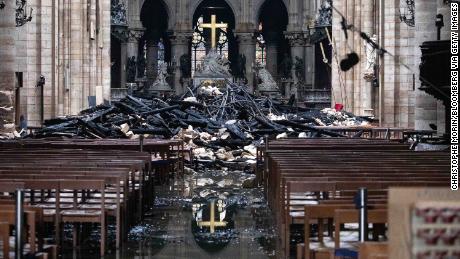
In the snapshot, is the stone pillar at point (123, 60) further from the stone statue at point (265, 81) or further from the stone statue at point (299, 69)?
the stone statue at point (299, 69)

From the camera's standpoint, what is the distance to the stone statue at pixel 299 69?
6769 cm

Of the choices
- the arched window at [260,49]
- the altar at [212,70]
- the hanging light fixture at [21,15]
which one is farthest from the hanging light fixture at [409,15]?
the arched window at [260,49]

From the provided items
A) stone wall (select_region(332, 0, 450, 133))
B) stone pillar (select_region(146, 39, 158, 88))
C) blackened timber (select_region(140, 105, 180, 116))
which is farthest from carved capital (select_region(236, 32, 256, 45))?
blackened timber (select_region(140, 105, 180, 116))

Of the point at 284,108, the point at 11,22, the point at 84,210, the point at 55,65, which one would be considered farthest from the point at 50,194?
the point at 284,108

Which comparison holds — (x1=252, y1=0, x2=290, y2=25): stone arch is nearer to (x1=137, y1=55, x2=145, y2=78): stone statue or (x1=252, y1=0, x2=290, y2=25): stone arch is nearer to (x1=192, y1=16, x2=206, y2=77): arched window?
(x1=192, y1=16, x2=206, y2=77): arched window

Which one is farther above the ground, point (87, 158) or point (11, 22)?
point (11, 22)

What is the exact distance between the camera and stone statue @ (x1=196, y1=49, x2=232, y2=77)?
6303 centimetres

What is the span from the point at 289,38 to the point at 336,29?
66.2 ft

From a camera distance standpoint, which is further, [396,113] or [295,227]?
[396,113]

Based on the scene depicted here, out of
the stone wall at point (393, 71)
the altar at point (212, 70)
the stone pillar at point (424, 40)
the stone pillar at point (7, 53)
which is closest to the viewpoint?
the stone pillar at point (424, 40)

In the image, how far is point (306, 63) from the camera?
68375 millimetres

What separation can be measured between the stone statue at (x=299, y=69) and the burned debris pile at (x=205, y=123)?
24.9 m

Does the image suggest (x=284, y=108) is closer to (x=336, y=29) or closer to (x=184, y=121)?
(x=336, y=29)

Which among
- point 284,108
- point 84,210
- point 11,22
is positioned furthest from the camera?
point 284,108
